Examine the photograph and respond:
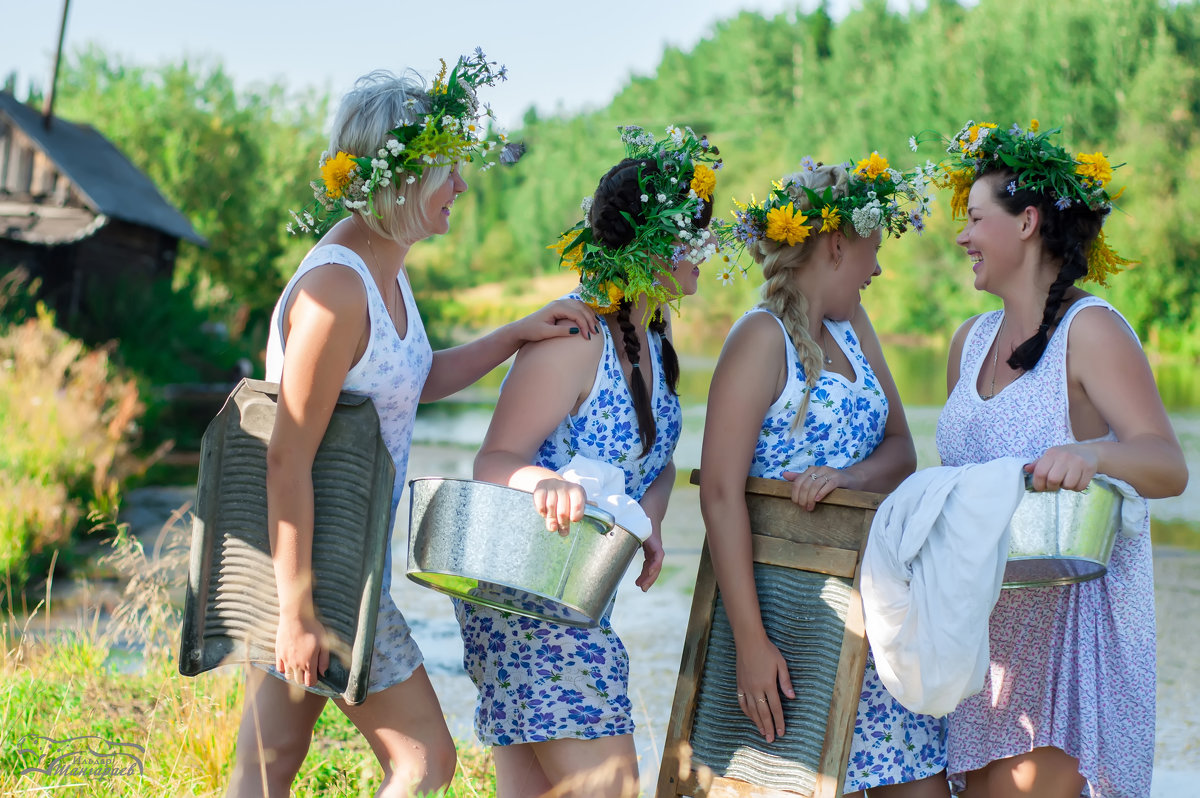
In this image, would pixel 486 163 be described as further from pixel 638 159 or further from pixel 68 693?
pixel 68 693

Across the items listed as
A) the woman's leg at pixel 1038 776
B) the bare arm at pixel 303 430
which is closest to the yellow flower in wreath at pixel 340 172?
the bare arm at pixel 303 430

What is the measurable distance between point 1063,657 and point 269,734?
1968 mm

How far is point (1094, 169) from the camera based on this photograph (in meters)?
3.07

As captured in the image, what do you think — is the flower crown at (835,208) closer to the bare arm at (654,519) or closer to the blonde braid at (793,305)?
the blonde braid at (793,305)

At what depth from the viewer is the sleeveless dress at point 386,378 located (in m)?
2.51

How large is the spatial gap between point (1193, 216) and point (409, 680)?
31.8 meters

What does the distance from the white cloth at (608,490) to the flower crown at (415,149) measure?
0.74m

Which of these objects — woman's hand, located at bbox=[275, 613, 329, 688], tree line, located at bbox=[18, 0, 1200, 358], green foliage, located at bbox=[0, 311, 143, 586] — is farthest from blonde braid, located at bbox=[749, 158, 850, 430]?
tree line, located at bbox=[18, 0, 1200, 358]

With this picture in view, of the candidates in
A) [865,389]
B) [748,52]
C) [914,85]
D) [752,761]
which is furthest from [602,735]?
[748,52]

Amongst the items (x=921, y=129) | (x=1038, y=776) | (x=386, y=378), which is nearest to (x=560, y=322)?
(x=386, y=378)

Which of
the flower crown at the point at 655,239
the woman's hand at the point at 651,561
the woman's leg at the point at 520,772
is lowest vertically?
the woman's leg at the point at 520,772

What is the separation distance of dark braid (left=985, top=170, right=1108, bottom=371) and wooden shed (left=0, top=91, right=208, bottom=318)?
16550 millimetres

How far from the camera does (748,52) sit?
69438 millimetres

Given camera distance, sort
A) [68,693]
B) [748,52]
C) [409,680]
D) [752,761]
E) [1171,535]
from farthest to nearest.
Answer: [748,52] → [1171,535] → [68,693] → [752,761] → [409,680]
